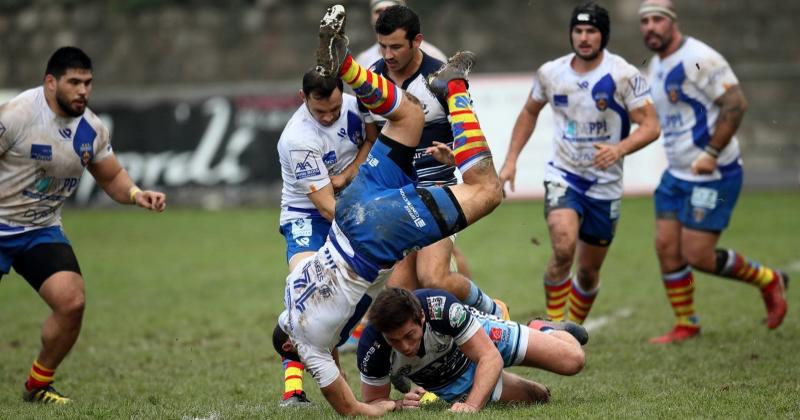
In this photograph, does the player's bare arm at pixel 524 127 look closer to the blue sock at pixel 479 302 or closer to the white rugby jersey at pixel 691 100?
the white rugby jersey at pixel 691 100

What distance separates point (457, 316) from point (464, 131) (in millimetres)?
999

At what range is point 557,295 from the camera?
8852 millimetres

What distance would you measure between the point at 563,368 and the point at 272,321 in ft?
16.5

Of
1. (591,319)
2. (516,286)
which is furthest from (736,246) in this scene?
(591,319)

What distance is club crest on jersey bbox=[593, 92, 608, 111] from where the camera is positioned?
8.60m

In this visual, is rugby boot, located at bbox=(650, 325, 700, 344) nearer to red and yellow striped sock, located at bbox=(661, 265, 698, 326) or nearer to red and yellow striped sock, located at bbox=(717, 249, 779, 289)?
red and yellow striped sock, located at bbox=(661, 265, 698, 326)

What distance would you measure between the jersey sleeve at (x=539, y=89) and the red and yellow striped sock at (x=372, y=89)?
269 centimetres

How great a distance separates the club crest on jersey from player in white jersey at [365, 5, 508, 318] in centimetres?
163

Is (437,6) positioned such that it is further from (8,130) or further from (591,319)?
(8,130)

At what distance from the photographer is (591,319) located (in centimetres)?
1057

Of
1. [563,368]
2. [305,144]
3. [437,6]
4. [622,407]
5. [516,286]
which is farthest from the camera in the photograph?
[437,6]

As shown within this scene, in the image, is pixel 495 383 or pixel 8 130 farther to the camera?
pixel 8 130

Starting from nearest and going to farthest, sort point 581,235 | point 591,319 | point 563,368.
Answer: point 563,368 → point 581,235 → point 591,319

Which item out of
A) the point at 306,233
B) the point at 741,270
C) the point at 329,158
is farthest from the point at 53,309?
the point at 741,270
